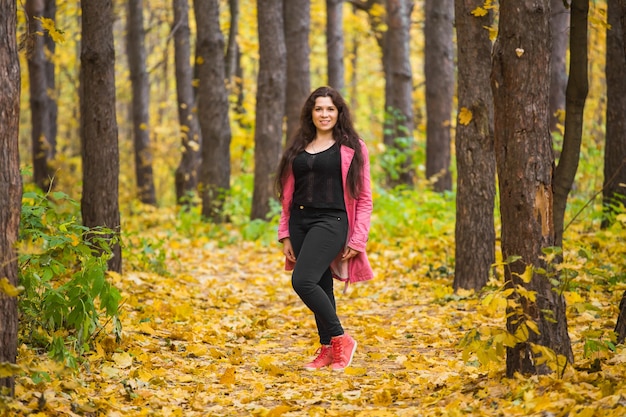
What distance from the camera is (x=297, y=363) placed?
6078 millimetres

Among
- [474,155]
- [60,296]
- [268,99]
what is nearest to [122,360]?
[60,296]

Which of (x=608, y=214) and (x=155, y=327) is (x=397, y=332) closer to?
(x=155, y=327)

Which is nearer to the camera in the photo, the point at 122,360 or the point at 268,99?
the point at 122,360

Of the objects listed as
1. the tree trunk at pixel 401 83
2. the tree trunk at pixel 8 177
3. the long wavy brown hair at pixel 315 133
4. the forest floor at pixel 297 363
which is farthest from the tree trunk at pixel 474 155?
the tree trunk at pixel 401 83

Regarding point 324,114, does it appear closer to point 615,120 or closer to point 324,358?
point 324,358

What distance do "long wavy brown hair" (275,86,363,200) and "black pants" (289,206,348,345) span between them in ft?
1.16

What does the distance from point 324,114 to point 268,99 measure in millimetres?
8224

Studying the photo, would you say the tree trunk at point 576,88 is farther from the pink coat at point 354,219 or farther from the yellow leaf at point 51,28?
the yellow leaf at point 51,28

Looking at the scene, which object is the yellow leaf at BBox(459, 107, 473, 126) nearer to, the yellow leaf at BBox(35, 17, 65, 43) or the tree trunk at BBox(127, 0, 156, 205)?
the yellow leaf at BBox(35, 17, 65, 43)

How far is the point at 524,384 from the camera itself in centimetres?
434

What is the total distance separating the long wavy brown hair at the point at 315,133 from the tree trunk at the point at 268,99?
7824 mm

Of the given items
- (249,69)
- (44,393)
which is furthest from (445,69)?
(249,69)

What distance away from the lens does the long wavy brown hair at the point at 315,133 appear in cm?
608

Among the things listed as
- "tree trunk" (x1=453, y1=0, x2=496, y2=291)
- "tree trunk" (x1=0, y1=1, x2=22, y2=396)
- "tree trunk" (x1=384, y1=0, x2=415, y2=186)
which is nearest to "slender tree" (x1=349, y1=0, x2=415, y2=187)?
"tree trunk" (x1=384, y1=0, x2=415, y2=186)
